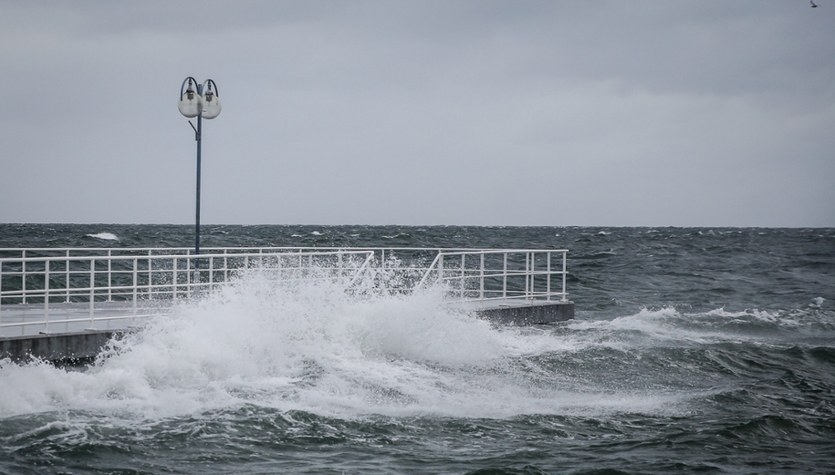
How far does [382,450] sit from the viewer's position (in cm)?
923

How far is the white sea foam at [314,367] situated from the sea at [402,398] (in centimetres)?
3

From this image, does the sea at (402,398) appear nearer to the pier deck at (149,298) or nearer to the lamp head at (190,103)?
the pier deck at (149,298)

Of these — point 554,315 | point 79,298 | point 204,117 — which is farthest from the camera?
point 79,298

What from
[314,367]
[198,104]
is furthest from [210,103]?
[314,367]

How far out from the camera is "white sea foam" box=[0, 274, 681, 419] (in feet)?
35.4

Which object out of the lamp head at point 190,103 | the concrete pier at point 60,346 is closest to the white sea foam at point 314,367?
the concrete pier at point 60,346

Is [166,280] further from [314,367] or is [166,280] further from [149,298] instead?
[314,367]

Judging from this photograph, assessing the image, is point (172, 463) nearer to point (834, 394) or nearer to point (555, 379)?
point (555, 379)

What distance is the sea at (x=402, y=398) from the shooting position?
355 inches

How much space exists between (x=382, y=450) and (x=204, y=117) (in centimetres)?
933

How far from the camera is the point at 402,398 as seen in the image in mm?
11531

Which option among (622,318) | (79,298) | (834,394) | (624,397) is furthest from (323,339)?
(79,298)

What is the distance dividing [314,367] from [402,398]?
197 centimetres

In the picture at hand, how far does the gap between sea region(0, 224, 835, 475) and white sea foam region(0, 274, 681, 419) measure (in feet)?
0.10
